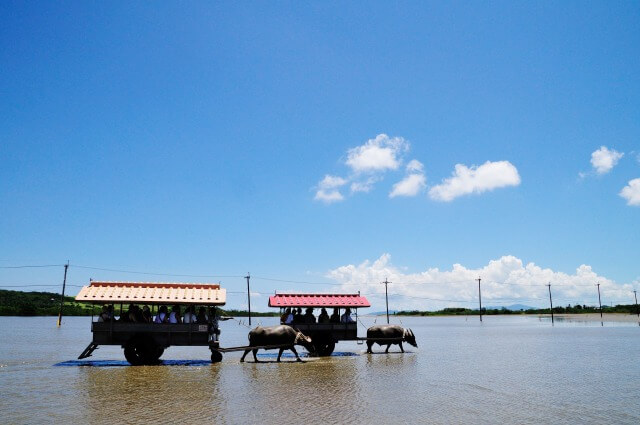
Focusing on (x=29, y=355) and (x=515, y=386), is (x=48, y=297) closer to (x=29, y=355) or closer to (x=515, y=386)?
(x=29, y=355)

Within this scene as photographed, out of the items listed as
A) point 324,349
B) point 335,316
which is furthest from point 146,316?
point 335,316

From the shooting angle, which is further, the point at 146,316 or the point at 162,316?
the point at 146,316

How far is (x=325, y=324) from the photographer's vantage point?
90.5ft

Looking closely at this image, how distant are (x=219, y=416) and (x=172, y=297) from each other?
38.9ft

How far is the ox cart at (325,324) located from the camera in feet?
90.4

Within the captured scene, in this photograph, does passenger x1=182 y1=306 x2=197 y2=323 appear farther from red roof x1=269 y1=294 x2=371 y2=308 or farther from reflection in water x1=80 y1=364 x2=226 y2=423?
red roof x1=269 y1=294 x2=371 y2=308

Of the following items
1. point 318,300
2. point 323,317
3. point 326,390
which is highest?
point 318,300

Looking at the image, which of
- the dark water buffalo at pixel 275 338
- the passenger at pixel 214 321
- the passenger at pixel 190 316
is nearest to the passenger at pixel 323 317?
the dark water buffalo at pixel 275 338

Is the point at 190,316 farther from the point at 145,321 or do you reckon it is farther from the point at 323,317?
the point at 323,317

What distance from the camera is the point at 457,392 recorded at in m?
15.8

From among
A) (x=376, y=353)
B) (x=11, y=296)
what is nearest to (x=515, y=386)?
(x=376, y=353)

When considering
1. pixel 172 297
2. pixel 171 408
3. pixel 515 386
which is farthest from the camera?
pixel 172 297

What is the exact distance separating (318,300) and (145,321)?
9.91 metres

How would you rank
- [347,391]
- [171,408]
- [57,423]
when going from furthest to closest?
[347,391], [171,408], [57,423]
